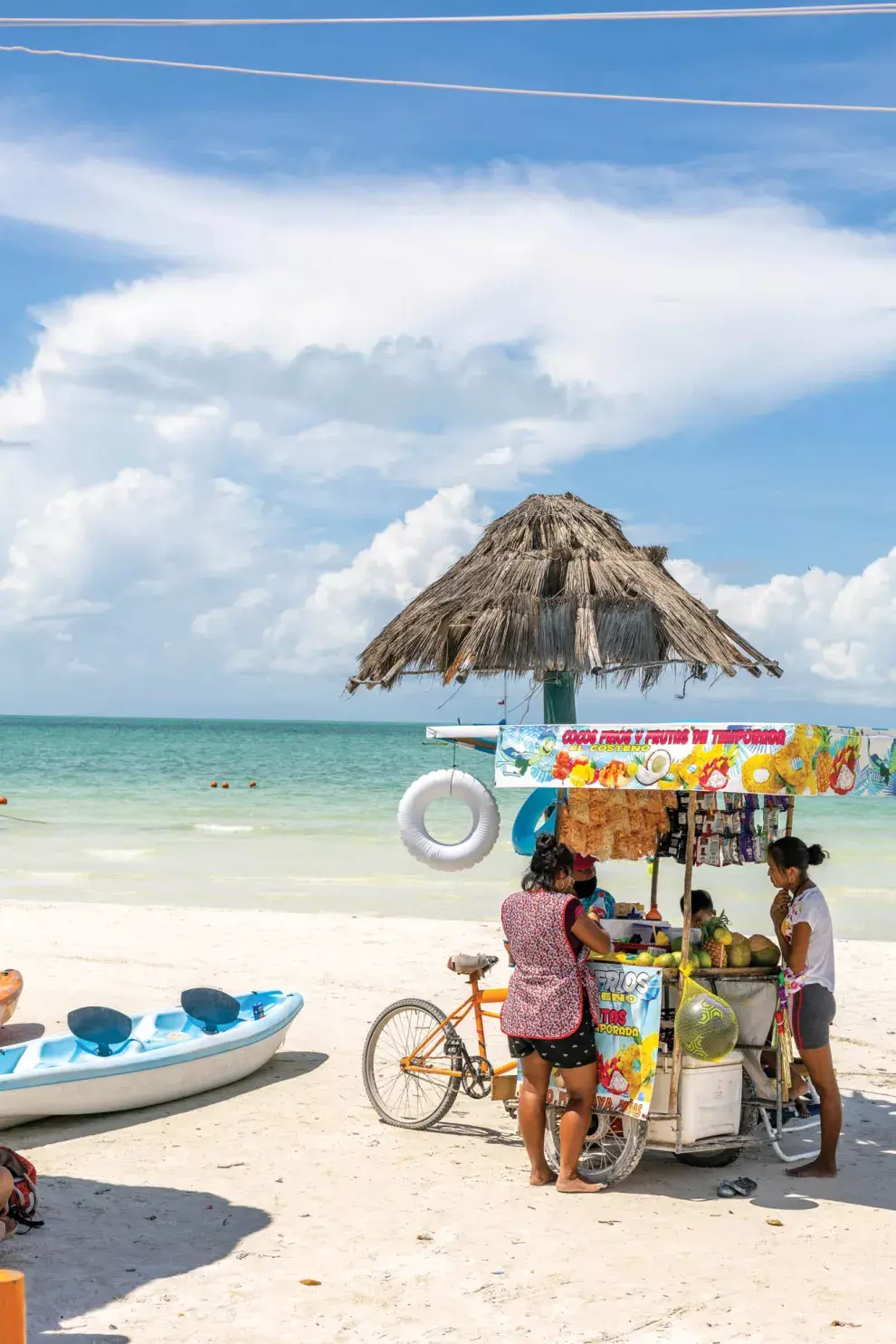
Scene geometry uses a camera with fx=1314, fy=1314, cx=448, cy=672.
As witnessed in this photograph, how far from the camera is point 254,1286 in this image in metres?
4.66

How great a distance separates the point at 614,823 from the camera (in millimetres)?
6395

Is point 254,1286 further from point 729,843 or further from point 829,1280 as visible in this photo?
point 729,843

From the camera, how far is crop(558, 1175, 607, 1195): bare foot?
5711mm

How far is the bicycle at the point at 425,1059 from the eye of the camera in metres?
6.61

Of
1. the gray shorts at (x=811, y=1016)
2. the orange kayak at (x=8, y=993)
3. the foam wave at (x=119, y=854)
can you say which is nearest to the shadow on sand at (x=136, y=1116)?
the orange kayak at (x=8, y=993)

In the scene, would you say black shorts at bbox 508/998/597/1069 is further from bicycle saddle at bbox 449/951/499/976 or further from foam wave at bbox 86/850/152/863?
foam wave at bbox 86/850/152/863

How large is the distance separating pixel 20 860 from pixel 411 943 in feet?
37.4

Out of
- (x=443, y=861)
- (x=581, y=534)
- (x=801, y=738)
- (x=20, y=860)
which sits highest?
(x=581, y=534)

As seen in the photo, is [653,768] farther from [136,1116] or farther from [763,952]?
[136,1116]

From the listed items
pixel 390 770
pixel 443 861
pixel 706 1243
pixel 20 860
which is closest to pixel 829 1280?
pixel 706 1243

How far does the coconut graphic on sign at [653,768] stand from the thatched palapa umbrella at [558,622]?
1825 mm

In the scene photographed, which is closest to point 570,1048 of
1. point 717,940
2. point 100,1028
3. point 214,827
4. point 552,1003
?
point 552,1003

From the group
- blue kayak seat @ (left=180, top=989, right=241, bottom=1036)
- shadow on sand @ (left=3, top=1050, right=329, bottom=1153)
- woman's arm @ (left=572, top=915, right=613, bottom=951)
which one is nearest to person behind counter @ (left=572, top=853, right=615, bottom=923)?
woman's arm @ (left=572, top=915, right=613, bottom=951)

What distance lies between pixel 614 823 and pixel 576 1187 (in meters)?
1.67
